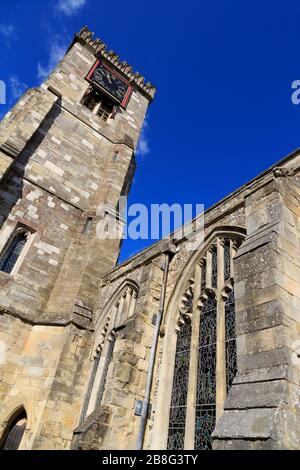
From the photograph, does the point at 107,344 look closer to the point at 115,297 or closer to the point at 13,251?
the point at 115,297

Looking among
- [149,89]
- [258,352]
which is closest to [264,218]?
[258,352]

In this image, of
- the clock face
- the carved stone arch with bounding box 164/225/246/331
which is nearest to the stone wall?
the carved stone arch with bounding box 164/225/246/331

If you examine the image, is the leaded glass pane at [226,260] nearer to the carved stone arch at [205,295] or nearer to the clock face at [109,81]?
the carved stone arch at [205,295]

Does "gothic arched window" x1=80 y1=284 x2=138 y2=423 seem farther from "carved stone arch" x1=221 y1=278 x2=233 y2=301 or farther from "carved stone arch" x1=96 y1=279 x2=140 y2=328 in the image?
"carved stone arch" x1=221 y1=278 x2=233 y2=301

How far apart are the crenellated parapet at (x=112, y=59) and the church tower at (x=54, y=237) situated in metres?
1.29

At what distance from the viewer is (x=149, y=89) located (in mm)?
19969

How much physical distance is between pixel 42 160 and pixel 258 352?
35.9ft

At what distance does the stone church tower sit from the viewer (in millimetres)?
3811

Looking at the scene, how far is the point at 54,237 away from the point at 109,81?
10.9 meters

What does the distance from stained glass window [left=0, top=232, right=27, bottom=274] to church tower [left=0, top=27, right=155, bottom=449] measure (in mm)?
31

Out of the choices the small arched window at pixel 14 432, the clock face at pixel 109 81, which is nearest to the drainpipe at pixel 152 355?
the small arched window at pixel 14 432

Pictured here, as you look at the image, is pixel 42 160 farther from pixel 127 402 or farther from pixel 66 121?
pixel 127 402

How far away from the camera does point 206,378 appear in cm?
588
